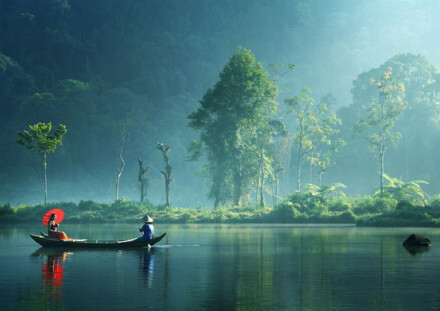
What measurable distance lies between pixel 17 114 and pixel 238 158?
7379 centimetres

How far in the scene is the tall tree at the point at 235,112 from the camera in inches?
3597

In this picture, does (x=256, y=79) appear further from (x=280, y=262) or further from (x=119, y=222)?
(x=280, y=262)

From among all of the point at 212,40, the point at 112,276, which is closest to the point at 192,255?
the point at 112,276

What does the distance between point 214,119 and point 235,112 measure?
3396mm

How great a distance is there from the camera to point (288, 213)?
79062mm

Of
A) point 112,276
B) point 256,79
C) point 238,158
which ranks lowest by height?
point 112,276

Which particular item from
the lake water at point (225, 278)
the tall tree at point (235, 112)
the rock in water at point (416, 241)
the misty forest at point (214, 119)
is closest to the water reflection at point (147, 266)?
the lake water at point (225, 278)

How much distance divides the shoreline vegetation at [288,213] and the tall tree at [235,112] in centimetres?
682

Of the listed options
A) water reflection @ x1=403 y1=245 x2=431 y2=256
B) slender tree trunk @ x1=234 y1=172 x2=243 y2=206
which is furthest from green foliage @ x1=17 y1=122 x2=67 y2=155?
water reflection @ x1=403 y1=245 x2=431 y2=256

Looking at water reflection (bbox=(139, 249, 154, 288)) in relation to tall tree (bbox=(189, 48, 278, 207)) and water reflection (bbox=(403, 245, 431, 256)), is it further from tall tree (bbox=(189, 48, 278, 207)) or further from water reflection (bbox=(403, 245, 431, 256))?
tall tree (bbox=(189, 48, 278, 207))

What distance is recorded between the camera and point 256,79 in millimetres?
91625

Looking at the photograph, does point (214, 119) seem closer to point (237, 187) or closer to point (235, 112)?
point (235, 112)

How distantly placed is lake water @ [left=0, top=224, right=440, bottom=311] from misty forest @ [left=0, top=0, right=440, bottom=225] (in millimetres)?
33222

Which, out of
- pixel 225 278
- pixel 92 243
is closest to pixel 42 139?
pixel 92 243
